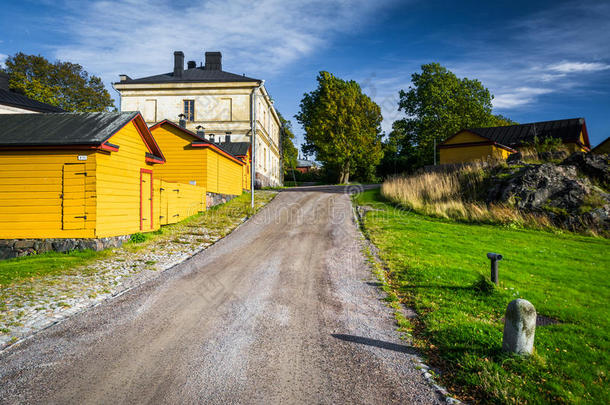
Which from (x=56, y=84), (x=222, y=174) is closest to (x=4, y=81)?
(x=56, y=84)

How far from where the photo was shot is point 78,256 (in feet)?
32.9

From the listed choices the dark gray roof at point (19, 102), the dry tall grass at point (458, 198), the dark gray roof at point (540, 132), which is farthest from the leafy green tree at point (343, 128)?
the dark gray roof at point (19, 102)

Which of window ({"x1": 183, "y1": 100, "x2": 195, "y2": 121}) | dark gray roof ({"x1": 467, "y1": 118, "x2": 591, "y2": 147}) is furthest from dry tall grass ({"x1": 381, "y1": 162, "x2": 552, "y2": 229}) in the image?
window ({"x1": 183, "y1": 100, "x2": 195, "y2": 121})

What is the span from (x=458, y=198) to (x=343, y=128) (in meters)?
24.3

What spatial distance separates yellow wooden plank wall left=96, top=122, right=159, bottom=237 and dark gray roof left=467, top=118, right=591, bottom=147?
92.7 ft

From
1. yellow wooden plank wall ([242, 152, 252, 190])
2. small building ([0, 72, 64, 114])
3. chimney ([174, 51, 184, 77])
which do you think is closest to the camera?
small building ([0, 72, 64, 114])

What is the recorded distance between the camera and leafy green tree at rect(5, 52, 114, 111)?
119 feet

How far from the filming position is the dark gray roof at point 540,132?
102ft

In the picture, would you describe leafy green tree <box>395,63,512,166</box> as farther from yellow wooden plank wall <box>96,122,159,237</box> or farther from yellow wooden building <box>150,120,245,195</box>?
yellow wooden plank wall <box>96,122,159,237</box>

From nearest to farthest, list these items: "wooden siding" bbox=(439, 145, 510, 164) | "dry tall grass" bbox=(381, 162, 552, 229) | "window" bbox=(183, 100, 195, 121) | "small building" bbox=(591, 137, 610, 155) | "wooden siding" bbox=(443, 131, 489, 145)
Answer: "dry tall grass" bbox=(381, 162, 552, 229) < "small building" bbox=(591, 137, 610, 155) < "wooden siding" bbox=(439, 145, 510, 164) < "wooden siding" bbox=(443, 131, 489, 145) < "window" bbox=(183, 100, 195, 121)

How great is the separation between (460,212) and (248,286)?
1254 cm

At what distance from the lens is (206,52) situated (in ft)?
130

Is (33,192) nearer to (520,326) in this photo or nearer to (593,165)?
(520,326)

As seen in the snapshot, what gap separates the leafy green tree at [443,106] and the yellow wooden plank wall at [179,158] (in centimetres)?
3343
